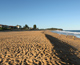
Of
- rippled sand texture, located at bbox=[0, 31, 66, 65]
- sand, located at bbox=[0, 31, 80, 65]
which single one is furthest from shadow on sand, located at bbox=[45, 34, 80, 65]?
rippled sand texture, located at bbox=[0, 31, 66, 65]

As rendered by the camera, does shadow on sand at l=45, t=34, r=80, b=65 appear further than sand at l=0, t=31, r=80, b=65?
Yes

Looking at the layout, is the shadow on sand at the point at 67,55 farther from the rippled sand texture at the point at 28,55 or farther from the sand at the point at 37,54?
the rippled sand texture at the point at 28,55

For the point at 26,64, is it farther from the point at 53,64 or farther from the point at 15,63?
the point at 53,64

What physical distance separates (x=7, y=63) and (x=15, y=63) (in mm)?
408

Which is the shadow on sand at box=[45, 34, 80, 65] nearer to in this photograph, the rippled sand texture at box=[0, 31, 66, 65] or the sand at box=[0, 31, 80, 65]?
the sand at box=[0, 31, 80, 65]

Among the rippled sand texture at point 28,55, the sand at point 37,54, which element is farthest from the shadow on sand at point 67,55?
the rippled sand texture at point 28,55

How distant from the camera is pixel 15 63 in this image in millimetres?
3250

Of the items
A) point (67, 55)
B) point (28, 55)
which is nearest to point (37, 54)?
point (28, 55)

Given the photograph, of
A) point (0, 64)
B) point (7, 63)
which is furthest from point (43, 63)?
point (0, 64)

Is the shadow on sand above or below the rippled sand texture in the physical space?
below

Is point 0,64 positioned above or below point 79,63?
above

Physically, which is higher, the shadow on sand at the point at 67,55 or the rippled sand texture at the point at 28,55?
the rippled sand texture at the point at 28,55

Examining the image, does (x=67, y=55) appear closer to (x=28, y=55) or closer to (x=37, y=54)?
(x=37, y=54)

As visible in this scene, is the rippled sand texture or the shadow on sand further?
the shadow on sand
